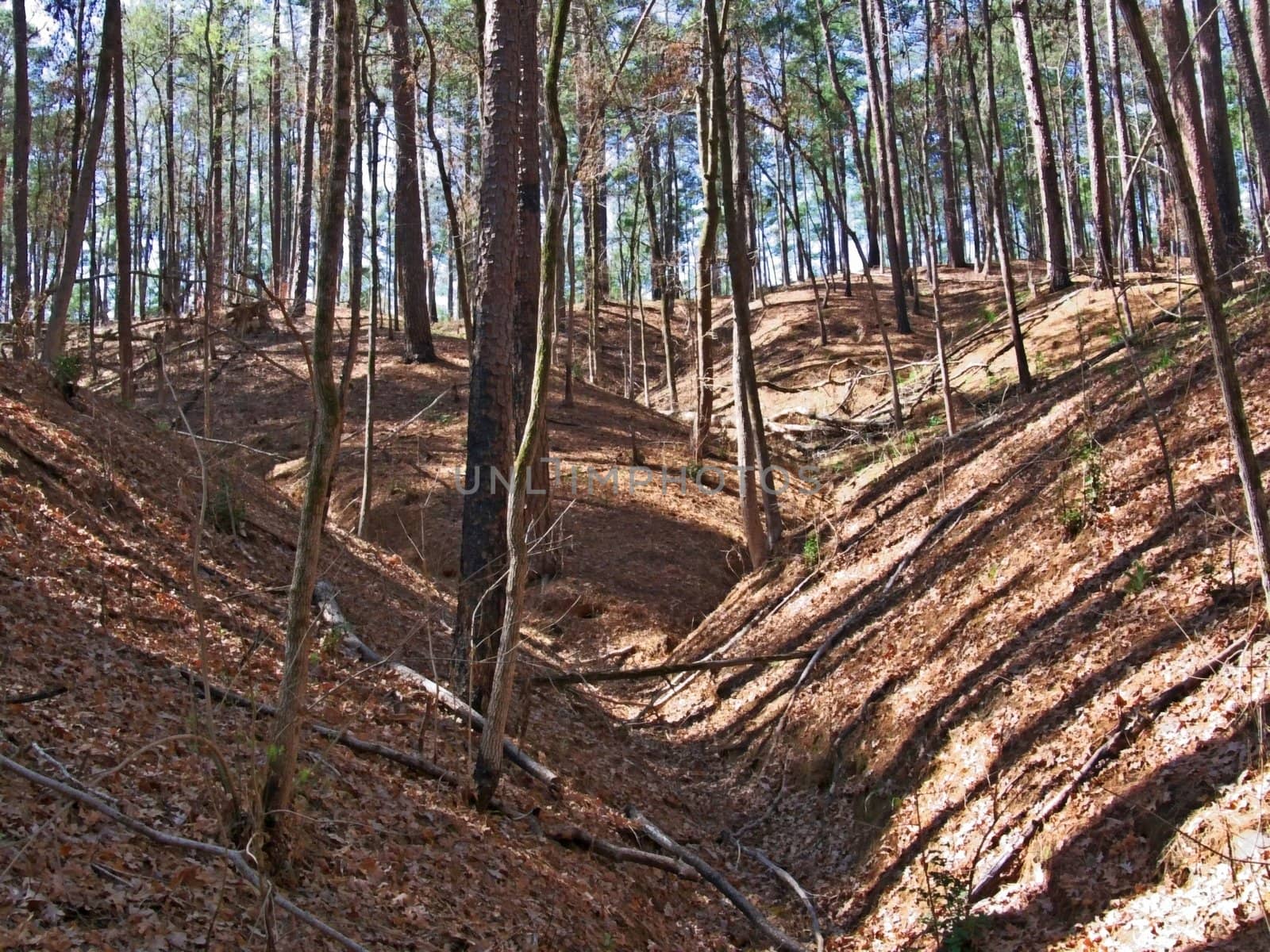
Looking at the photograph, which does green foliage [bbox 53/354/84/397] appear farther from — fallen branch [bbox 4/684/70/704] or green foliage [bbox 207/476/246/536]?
fallen branch [bbox 4/684/70/704]

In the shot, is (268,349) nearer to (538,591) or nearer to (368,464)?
(368,464)

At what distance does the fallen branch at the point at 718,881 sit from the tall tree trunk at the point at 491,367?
4.95 feet

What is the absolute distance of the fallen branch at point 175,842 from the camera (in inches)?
164

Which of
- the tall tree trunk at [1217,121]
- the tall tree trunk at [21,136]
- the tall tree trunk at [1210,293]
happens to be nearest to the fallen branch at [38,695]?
the tall tree trunk at [1210,293]

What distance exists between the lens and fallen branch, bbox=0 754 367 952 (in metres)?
4.16

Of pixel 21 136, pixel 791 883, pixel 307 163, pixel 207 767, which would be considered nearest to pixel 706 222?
pixel 791 883

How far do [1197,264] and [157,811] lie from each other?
19.4ft

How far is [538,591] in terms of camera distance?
1397 centimetres

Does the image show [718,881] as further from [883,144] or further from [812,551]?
[883,144]

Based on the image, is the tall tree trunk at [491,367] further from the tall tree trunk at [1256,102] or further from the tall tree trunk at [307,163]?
the tall tree trunk at [307,163]

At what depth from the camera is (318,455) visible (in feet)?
15.1

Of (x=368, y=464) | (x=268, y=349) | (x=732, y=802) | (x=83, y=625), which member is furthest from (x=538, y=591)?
(x=268, y=349)

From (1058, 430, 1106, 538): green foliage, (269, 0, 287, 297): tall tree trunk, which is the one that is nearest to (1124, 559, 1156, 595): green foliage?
(1058, 430, 1106, 538): green foliage

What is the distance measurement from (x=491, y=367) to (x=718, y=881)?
4.12m
